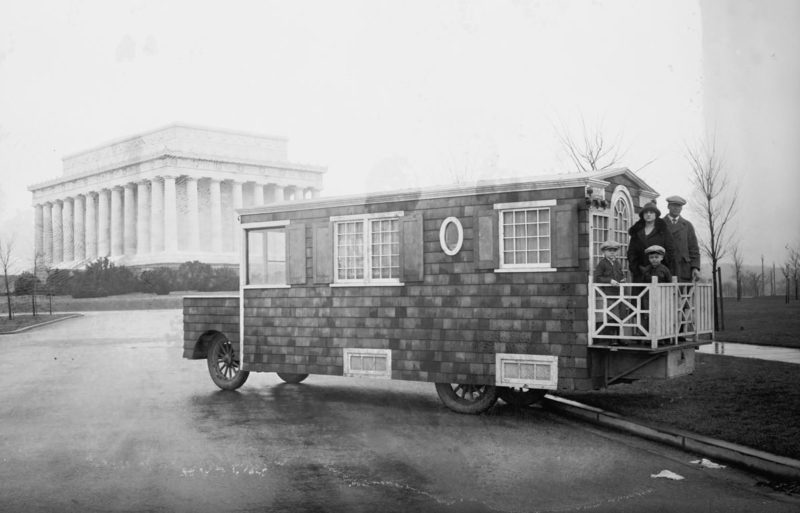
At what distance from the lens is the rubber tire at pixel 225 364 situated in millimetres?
14719

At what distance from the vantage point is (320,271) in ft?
44.3

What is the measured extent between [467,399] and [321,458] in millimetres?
3831

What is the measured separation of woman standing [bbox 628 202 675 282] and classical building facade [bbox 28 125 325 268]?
5363 centimetres

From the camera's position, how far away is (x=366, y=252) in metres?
13.0

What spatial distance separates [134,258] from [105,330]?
37.3 m

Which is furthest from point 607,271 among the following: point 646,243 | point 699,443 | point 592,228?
point 699,443

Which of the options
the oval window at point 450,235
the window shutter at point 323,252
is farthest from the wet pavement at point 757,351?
the window shutter at point 323,252

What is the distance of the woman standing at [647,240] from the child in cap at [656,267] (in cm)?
23

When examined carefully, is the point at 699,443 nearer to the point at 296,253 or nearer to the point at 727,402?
the point at 727,402

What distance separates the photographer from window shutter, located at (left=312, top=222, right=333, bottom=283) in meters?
13.4

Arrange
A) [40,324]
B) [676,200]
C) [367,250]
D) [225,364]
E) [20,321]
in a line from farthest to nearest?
[20,321] → [40,324] → [225,364] → [367,250] → [676,200]

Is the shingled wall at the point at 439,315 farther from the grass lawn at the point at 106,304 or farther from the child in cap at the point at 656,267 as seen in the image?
the grass lawn at the point at 106,304

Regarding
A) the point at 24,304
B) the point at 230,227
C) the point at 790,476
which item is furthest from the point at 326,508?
the point at 230,227

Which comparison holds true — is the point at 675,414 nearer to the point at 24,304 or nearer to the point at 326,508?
the point at 326,508
